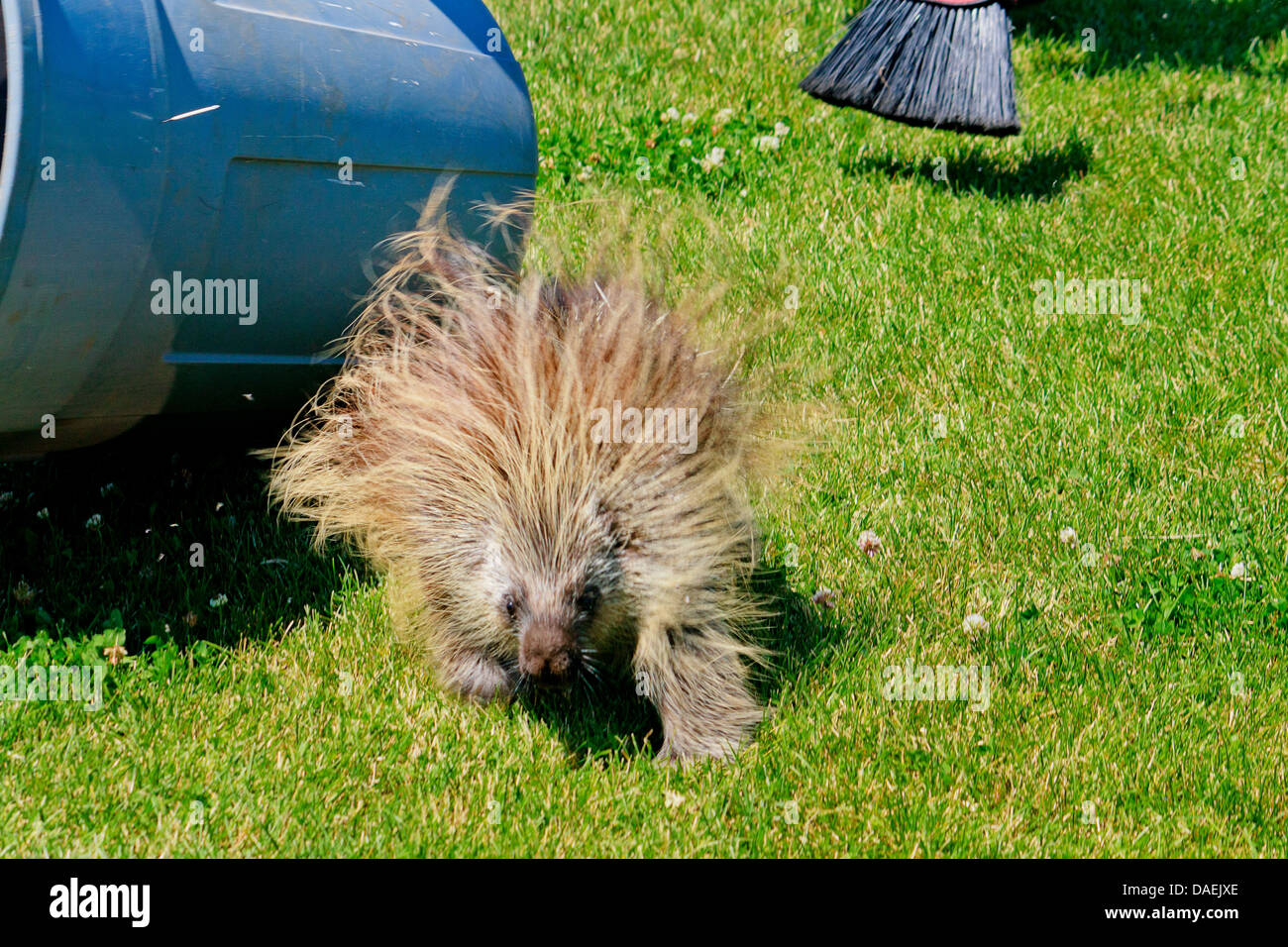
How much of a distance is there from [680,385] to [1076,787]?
1358mm

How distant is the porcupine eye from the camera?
284 centimetres

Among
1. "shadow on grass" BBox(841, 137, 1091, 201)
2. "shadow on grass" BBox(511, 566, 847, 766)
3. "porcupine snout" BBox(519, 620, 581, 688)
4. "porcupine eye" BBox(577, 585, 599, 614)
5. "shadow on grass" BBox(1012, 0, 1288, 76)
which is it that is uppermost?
"shadow on grass" BBox(1012, 0, 1288, 76)

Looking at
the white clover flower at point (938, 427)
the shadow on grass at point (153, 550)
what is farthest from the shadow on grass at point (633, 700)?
the white clover flower at point (938, 427)

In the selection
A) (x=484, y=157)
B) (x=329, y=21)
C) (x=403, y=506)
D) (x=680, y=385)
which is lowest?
(x=403, y=506)

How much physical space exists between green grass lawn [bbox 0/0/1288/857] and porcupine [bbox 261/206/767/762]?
223 mm

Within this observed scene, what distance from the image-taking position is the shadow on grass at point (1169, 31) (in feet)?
23.5

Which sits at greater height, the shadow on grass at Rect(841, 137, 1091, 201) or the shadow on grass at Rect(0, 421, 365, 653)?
the shadow on grass at Rect(841, 137, 1091, 201)

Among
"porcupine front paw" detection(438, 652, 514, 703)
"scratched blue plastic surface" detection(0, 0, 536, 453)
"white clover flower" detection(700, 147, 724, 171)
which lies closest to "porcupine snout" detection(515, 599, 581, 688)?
"porcupine front paw" detection(438, 652, 514, 703)

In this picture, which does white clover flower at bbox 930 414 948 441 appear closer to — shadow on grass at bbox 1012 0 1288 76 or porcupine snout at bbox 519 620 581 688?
porcupine snout at bbox 519 620 581 688

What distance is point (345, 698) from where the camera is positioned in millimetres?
3219

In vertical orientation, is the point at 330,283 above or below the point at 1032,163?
below

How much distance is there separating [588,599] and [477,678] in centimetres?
56

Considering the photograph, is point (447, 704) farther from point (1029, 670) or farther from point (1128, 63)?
point (1128, 63)

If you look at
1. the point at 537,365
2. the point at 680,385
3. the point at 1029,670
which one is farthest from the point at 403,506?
the point at 1029,670
